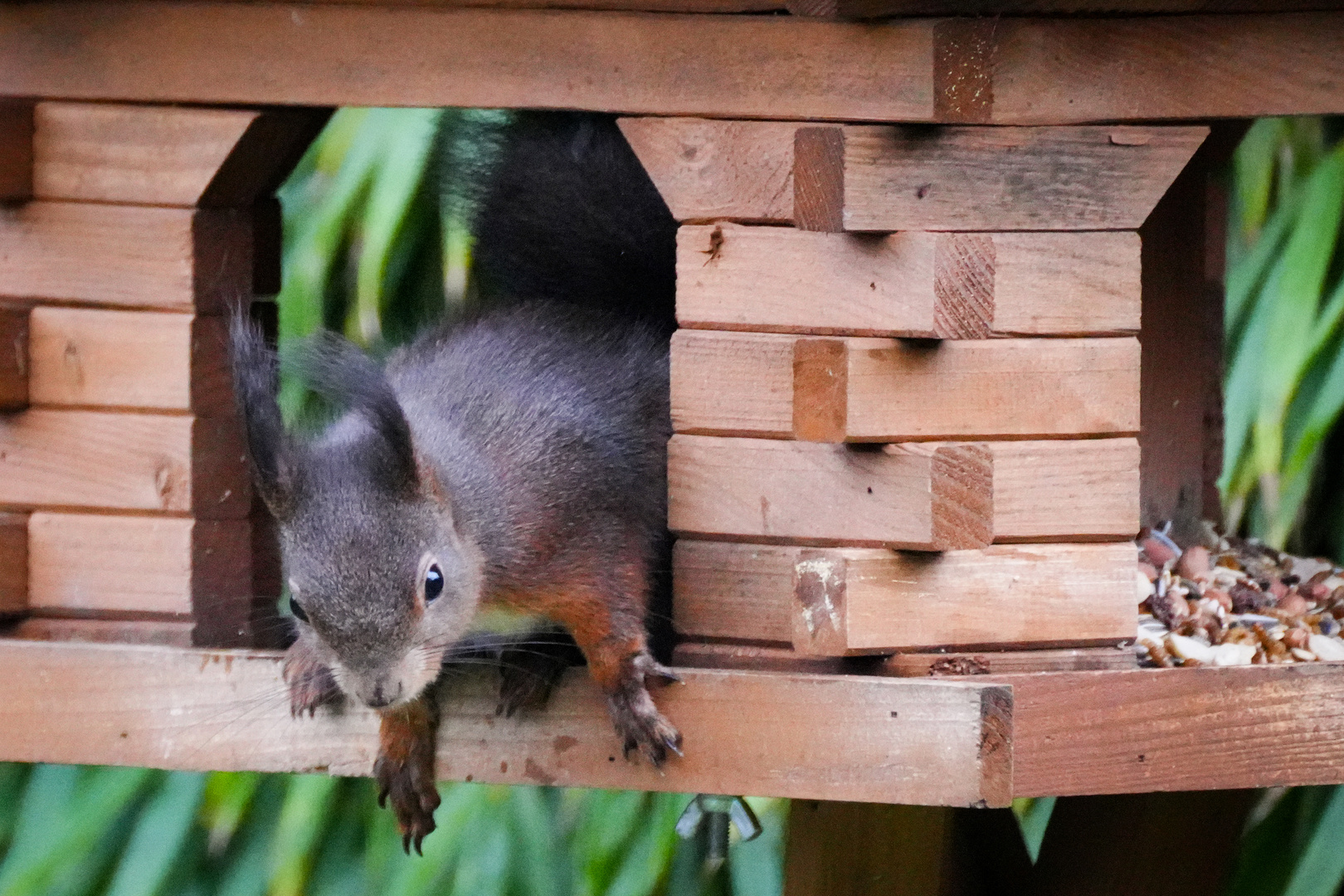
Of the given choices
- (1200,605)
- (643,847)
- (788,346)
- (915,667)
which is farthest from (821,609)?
(643,847)

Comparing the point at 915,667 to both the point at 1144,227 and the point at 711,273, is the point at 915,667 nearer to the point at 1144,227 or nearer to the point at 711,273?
the point at 711,273

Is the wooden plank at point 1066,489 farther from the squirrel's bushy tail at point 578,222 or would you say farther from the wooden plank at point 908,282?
the squirrel's bushy tail at point 578,222

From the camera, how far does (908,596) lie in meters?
A: 1.34

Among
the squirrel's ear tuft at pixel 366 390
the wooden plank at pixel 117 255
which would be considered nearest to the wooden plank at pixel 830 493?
the squirrel's ear tuft at pixel 366 390

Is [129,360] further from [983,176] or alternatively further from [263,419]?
[983,176]

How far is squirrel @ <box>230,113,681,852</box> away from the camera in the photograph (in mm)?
1332

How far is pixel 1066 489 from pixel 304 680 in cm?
63

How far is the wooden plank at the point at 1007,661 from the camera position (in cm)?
135

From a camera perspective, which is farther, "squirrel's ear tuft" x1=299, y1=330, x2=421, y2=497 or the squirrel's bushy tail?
the squirrel's bushy tail

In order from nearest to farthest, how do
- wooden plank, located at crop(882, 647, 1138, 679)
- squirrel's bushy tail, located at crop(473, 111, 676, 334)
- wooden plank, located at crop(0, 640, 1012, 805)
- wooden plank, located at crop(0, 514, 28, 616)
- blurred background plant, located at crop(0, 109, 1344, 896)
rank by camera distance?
wooden plank, located at crop(0, 640, 1012, 805) < wooden plank, located at crop(882, 647, 1138, 679) < wooden plank, located at crop(0, 514, 28, 616) < squirrel's bushy tail, located at crop(473, 111, 676, 334) < blurred background plant, located at crop(0, 109, 1344, 896)

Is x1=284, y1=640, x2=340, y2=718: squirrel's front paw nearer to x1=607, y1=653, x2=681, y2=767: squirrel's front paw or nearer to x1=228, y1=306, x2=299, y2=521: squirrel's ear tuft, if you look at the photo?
x1=228, y1=306, x2=299, y2=521: squirrel's ear tuft

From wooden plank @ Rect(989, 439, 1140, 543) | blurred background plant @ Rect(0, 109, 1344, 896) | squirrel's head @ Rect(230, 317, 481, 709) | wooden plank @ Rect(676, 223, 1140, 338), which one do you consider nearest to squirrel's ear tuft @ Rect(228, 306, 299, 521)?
squirrel's head @ Rect(230, 317, 481, 709)

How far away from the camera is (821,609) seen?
4.29 feet

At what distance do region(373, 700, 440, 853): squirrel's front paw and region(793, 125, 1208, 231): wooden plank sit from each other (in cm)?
50
